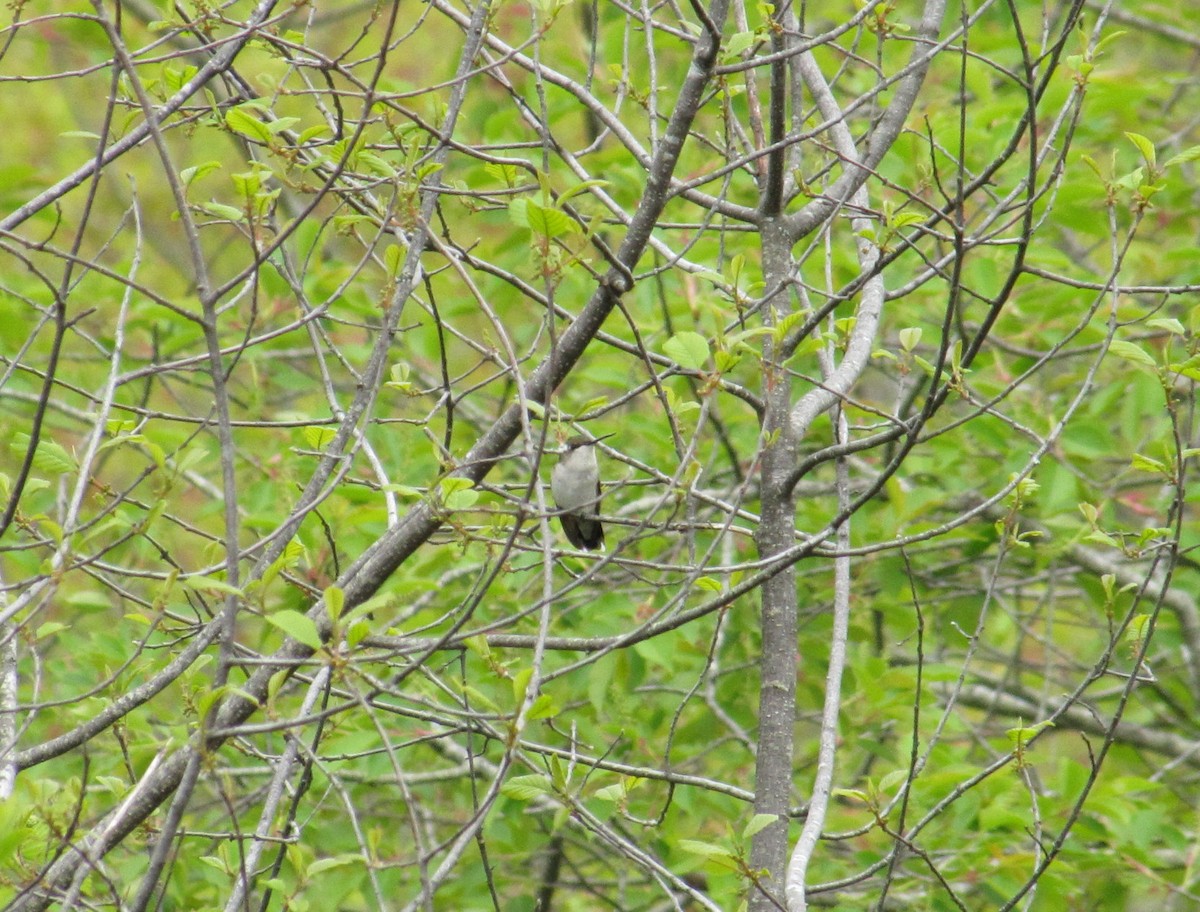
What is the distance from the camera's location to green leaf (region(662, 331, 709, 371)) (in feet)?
6.91

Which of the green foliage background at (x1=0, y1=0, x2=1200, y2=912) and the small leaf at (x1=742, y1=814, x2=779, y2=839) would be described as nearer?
the small leaf at (x1=742, y1=814, x2=779, y2=839)

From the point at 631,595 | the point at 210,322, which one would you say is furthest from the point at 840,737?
the point at 210,322

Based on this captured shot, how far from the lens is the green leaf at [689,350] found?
2107mm

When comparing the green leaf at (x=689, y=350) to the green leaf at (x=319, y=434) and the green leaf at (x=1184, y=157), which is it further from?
the green leaf at (x=1184, y=157)

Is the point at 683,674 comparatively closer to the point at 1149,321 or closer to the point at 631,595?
the point at 631,595

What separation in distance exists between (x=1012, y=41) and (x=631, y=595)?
2.56 metres

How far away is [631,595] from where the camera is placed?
169 inches

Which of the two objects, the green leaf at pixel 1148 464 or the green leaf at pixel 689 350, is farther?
the green leaf at pixel 1148 464

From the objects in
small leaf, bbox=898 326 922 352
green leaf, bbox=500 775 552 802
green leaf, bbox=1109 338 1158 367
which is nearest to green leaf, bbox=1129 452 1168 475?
green leaf, bbox=1109 338 1158 367

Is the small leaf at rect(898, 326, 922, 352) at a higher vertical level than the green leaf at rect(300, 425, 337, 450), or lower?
higher

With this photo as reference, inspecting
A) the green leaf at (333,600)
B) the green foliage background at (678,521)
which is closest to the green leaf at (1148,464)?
the green foliage background at (678,521)

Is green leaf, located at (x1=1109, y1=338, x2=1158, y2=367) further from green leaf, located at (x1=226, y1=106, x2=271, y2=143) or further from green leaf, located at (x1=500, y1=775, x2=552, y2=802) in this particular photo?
green leaf, located at (x1=226, y1=106, x2=271, y2=143)

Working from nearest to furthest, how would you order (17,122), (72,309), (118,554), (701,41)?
(701,41) → (118,554) → (72,309) → (17,122)

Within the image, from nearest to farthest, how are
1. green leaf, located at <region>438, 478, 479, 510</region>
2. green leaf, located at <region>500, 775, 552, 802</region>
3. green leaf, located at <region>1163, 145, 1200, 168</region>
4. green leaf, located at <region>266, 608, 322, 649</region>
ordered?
green leaf, located at <region>266, 608, 322, 649</region> < green leaf, located at <region>438, 478, 479, 510</region> < green leaf, located at <region>500, 775, 552, 802</region> < green leaf, located at <region>1163, 145, 1200, 168</region>
